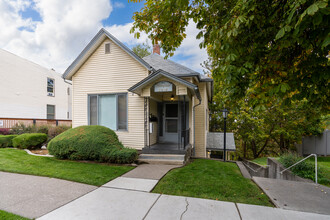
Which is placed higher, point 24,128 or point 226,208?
point 24,128

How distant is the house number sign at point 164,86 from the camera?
672 centimetres

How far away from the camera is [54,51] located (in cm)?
1565

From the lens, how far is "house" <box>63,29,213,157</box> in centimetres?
781

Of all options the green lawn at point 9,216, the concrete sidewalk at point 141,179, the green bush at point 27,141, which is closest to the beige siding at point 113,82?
the green bush at point 27,141

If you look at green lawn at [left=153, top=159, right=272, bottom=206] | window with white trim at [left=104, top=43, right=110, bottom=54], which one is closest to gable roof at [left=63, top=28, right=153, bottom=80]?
window with white trim at [left=104, top=43, right=110, bottom=54]

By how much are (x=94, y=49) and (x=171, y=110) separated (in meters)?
5.33

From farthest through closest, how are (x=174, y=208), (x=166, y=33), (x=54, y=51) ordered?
1. (x=54, y=51)
2. (x=166, y=33)
3. (x=174, y=208)

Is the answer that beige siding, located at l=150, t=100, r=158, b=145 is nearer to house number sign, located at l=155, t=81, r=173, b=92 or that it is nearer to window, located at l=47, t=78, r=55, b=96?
house number sign, located at l=155, t=81, r=173, b=92

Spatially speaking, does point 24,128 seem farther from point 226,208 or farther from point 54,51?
point 226,208

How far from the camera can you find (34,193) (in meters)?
3.57

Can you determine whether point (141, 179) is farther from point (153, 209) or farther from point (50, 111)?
point (50, 111)

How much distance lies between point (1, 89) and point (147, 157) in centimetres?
1686

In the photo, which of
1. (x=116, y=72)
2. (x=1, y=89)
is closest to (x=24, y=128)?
(x=1, y=89)

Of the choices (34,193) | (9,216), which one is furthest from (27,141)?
(9,216)
